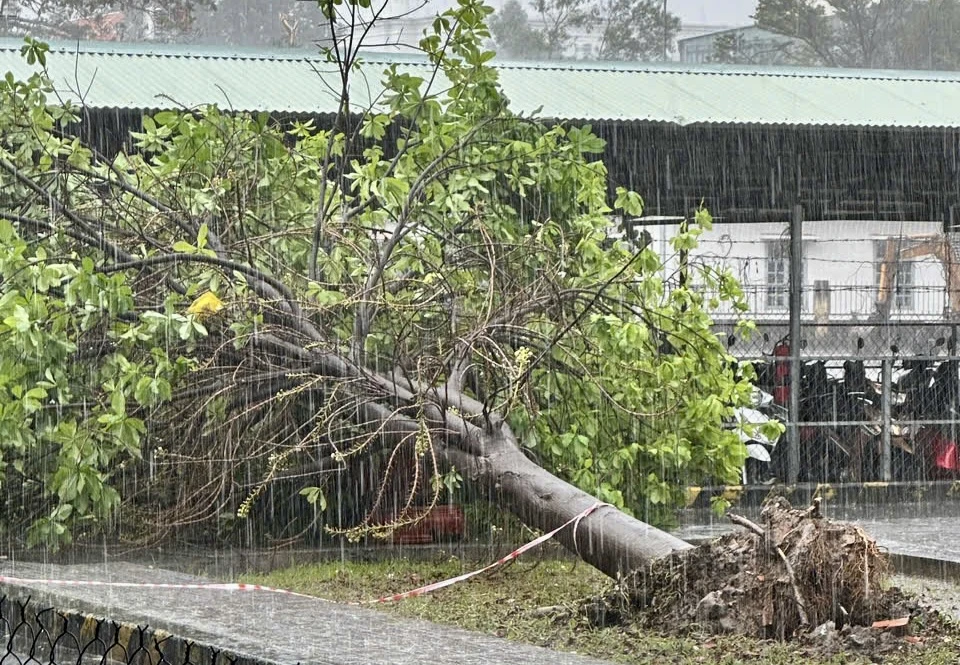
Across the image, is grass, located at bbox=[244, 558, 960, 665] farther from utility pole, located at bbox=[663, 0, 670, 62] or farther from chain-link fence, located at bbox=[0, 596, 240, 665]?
utility pole, located at bbox=[663, 0, 670, 62]

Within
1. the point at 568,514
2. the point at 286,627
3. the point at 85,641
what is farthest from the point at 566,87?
the point at 286,627

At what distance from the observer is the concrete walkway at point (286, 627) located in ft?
16.5

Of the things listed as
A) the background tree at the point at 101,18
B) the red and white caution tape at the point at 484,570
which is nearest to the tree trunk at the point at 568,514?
the red and white caution tape at the point at 484,570

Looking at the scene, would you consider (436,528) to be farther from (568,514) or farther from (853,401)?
(853,401)

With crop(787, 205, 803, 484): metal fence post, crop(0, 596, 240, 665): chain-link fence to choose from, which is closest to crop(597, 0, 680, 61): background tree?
crop(787, 205, 803, 484): metal fence post

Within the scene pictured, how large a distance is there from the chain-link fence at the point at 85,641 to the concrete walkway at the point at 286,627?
5 cm

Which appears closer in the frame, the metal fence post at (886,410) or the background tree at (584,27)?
the metal fence post at (886,410)

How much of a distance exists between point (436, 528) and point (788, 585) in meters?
4.08

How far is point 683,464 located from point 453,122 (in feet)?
8.22

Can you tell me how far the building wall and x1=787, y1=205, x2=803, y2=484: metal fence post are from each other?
0.21m

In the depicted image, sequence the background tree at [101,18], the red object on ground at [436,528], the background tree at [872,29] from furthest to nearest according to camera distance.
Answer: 1. the background tree at [872,29]
2. the background tree at [101,18]
3. the red object on ground at [436,528]

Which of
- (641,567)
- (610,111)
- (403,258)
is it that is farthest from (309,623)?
(610,111)

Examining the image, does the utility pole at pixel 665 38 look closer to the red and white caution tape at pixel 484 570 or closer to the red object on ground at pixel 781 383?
the red object on ground at pixel 781 383

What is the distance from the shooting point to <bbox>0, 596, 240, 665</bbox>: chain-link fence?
5375mm
